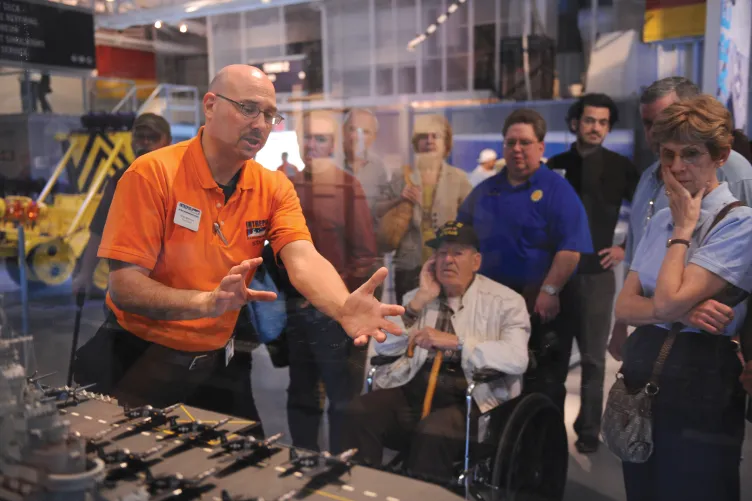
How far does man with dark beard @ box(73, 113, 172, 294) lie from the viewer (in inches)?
72.1

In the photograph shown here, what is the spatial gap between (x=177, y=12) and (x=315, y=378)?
1.42 metres

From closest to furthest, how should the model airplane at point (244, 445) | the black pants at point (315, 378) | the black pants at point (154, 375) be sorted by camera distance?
the model airplane at point (244, 445) → the black pants at point (154, 375) → the black pants at point (315, 378)

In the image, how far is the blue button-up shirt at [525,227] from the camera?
2430mm

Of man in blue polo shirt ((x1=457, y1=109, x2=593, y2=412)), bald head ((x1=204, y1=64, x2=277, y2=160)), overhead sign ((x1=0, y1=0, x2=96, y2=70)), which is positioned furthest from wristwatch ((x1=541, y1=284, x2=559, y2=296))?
overhead sign ((x1=0, y1=0, x2=96, y2=70))

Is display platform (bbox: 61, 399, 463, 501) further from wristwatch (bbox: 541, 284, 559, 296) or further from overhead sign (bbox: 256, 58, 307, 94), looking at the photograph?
wristwatch (bbox: 541, 284, 559, 296)

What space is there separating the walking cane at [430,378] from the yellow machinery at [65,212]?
1.03m

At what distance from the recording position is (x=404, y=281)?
2.40 metres

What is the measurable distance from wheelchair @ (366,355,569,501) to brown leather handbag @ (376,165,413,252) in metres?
0.42

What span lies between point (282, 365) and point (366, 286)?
48.5 inches

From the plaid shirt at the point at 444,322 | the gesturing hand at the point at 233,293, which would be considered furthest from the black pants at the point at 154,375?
the plaid shirt at the point at 444,322

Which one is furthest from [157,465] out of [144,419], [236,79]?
[236,79]

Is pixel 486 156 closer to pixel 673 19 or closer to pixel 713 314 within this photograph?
pixel 673 19

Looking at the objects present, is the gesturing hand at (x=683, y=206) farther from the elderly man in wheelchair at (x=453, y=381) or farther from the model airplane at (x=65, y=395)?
the model airplane at (x=65, y=395)

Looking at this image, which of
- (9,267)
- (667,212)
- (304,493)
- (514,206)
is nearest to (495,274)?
(514,206)
